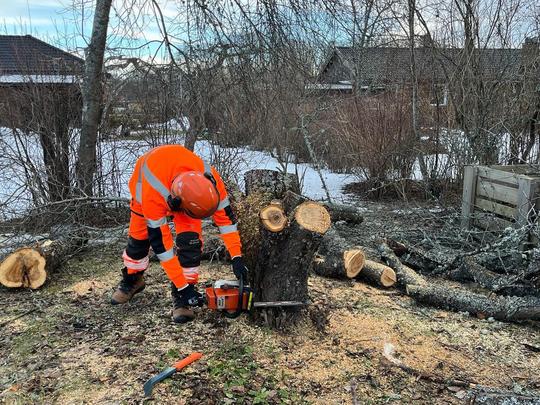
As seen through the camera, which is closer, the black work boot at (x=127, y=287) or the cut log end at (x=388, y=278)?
the black work boot at (x=127, y=287)

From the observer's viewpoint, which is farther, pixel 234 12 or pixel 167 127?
pixel 167 127

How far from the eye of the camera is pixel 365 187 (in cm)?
891

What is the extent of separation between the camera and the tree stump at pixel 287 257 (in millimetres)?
3004

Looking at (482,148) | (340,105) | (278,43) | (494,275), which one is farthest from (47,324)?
(340,105)

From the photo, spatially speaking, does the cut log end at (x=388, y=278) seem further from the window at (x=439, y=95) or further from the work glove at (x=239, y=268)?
the window at (x=439, y=95)

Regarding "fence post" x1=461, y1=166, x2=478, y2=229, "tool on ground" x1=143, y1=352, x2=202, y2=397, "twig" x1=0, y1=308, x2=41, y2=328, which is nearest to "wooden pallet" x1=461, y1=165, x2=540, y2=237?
"fence post" x1=461, y1=166, x2=478, y2=229

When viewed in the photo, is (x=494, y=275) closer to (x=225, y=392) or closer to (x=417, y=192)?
(x=225, y=392)

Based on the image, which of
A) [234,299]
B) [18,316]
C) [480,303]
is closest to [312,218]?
[234,299]

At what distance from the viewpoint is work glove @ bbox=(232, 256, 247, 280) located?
3109 mm

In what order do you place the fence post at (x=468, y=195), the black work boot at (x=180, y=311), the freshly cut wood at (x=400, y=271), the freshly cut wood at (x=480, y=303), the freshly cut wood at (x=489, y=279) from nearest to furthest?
the black work boot at (x=180, y=311) < the freshly cut wood at (x=480, y=303) < the freshly cut wood at (x=489, y=279) < the freshly cut wood at (x=400, y=271) < the fence post at (x=468, y=195)

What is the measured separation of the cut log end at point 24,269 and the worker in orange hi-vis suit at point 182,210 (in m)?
1.44

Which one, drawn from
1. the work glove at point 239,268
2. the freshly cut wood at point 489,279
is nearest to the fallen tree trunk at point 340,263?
the freshly cut wood at point 489,279

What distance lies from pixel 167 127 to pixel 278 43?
1.99 m

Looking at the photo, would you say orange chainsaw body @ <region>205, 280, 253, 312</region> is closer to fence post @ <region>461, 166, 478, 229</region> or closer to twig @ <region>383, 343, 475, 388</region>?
twig @ <region>383, 343, 475, 388</region>
